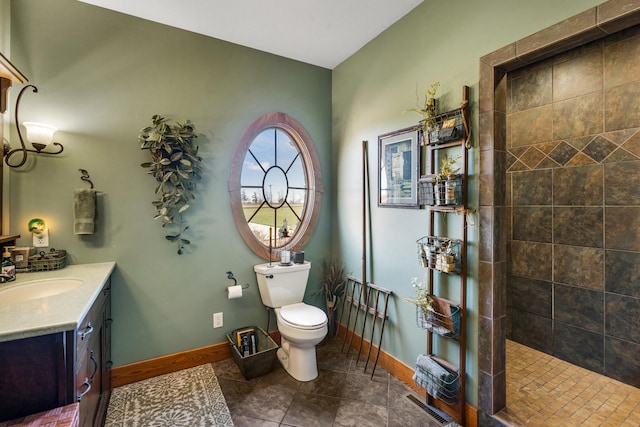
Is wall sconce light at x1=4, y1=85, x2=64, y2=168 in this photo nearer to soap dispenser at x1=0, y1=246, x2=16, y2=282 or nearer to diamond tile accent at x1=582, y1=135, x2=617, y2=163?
soap dispenser at x1=0, y1=246, x2=16, y2=282

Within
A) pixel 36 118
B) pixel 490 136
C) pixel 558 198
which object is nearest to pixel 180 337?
pixel 36 118

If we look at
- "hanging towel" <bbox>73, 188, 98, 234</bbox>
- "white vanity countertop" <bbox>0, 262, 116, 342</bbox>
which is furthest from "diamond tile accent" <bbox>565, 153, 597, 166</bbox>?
"hanging towel" <bbox>73, 188, 98, 234</bbox>

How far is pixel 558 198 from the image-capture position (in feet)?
7.75

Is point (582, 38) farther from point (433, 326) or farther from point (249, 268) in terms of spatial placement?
point (249, 268)

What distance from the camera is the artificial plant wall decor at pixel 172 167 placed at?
2.12 m

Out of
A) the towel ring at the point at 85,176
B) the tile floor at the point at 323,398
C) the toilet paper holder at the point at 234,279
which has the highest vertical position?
the towel ring at the point at 85,176

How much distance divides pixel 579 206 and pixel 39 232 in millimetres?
3856

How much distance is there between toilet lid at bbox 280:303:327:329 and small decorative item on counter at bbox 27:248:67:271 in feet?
5.03

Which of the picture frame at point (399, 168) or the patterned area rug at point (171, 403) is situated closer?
the patterned area rug at point (171, 403)

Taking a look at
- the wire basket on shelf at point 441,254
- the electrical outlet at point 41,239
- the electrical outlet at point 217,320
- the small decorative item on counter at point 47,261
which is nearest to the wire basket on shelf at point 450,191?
the wire basket on shelf at point 441,254

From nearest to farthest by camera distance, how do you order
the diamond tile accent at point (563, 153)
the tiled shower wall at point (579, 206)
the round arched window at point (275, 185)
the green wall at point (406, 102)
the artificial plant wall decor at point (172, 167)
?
the green wall at point (406, 102), the tiled shower wall at point (579, 206), the artificial plant wall decor at point (172, 167), the diamond tile accent at point (563, 153), the round arched window at point (275, 185)

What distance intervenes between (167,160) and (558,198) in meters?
3.07

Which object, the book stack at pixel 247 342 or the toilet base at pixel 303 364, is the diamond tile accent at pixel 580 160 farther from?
the book stack at pixel 247 342

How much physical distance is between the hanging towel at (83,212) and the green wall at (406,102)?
2004 millimetres
